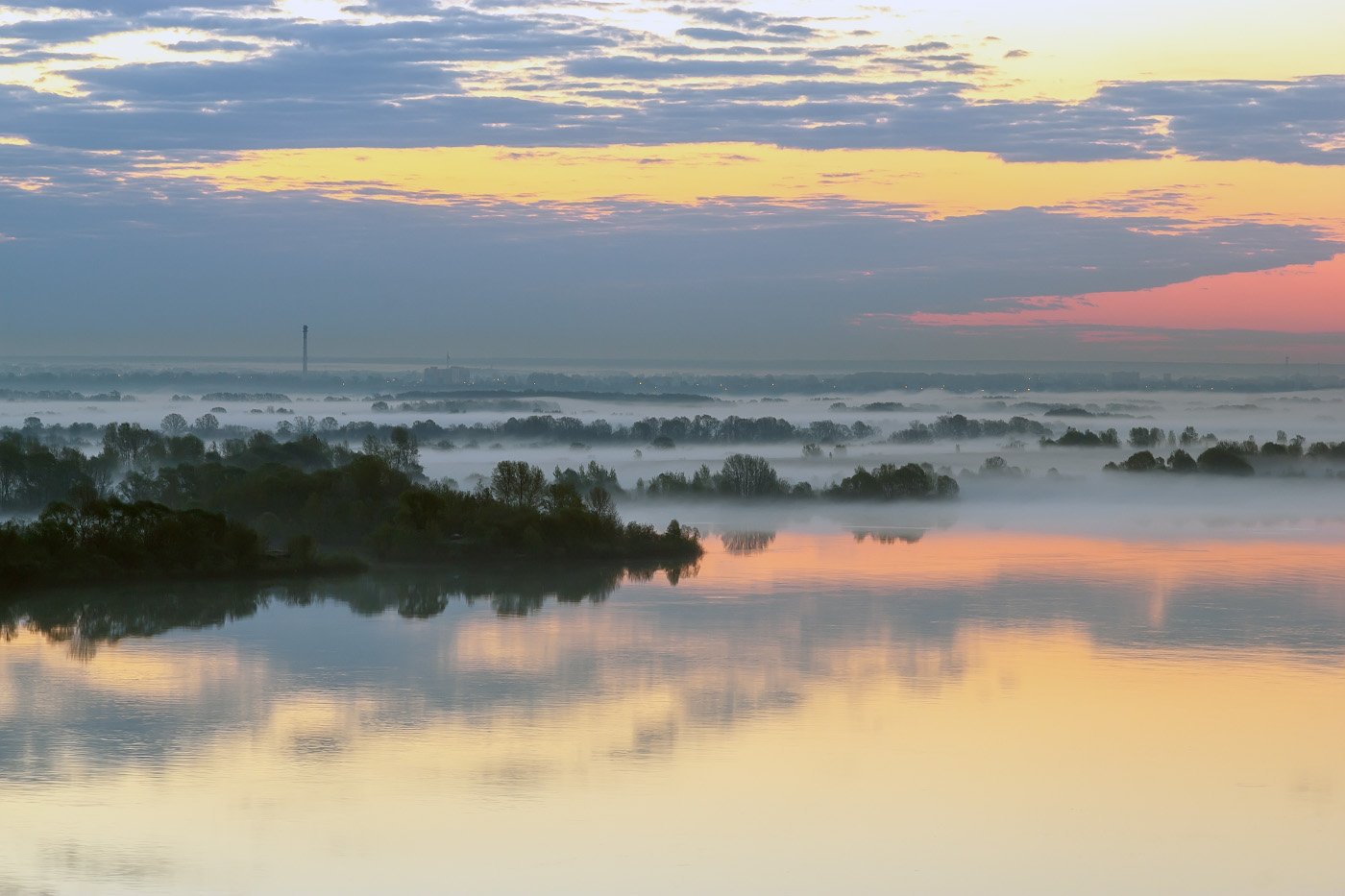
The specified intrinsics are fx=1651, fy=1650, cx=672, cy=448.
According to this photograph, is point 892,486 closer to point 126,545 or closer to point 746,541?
point 746,541

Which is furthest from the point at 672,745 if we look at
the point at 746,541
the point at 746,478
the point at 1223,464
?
the point at 1223,464

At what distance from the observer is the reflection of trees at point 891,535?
105ft

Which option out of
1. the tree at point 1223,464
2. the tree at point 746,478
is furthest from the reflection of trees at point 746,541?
the tree at point 1223,464

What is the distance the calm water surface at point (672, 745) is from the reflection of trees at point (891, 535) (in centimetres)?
1055

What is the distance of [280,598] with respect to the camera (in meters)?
21.4

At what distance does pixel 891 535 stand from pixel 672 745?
72.1 ft

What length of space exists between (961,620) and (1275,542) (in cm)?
1457

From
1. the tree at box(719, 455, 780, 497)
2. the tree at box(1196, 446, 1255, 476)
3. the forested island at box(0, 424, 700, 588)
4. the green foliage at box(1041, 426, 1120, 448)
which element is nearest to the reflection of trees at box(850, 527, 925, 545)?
the forested island at box(0, 424, 700, 588)

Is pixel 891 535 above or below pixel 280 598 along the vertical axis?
below

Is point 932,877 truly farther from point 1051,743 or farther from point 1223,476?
point 1223,476

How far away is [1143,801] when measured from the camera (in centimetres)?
1047

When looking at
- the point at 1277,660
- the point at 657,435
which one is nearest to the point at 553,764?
the point at 1277,660

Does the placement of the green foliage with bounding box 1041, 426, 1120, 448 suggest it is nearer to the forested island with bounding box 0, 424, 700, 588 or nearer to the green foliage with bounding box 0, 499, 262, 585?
the forested island with bounding box 0, 424, 700, 588

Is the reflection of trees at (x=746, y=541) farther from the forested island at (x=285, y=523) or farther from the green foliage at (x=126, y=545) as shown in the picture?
the green foliage at (x=126, y=545)
